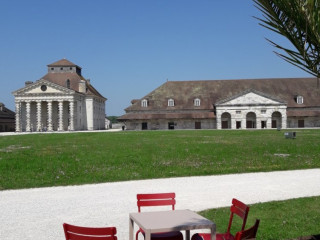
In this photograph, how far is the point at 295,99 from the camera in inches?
2564

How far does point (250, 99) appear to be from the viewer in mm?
Answer: 63781

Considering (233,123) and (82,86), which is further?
(82,86)

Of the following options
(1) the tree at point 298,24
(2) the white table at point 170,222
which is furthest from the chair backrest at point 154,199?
(1) the tree at point 298,24

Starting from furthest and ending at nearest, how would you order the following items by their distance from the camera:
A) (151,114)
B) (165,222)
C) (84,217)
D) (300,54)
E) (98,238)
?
1. (151,114)
2. (84,217)
3. (165,222)
4. (98,238)
5. (300,54)

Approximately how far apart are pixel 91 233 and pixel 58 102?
7271 cm

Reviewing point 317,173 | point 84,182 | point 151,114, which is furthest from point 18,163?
point 151,114

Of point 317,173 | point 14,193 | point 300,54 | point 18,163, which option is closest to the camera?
point 300,54

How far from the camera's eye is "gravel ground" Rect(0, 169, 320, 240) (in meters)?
7.43

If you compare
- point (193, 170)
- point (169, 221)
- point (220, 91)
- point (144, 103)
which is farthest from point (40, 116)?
point (169, 221)

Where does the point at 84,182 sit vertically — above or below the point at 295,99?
below

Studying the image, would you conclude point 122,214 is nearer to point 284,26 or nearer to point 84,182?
point 84,182

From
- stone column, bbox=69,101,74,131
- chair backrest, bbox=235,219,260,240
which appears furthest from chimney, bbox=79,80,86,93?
chair backrest, bbox=235,219,260,240

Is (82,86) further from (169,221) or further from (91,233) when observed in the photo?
(91,233)

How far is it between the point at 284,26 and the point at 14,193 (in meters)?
9.86
